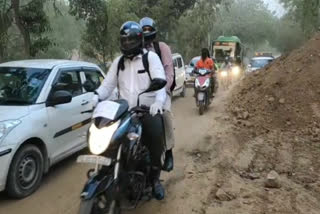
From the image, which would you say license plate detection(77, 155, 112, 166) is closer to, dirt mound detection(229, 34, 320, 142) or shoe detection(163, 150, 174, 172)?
shoe detection(163, 150, 174, 172)

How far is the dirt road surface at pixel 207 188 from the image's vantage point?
4777mm

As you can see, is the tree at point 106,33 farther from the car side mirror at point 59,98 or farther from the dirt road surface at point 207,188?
the car side mirror at point 59,98

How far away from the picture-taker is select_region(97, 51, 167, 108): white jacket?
434cm

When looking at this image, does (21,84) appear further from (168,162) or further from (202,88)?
(202,88)

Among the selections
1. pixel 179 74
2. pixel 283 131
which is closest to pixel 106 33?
pixel 179 74

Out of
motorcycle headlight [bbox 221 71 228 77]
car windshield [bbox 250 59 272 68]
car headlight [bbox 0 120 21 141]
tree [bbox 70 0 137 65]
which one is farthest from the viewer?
car windshield [bbox 250 59 272 68]

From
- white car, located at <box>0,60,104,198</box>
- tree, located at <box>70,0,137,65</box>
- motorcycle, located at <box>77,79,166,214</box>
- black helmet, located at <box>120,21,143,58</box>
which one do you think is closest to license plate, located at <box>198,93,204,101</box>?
white car, located at <box>0,60,104,198</box>

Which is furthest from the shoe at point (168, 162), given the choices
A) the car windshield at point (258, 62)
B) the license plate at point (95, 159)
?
the car windshield at point (258, 62)

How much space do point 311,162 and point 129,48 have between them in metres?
3.77

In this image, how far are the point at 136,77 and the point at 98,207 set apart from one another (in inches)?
58.8

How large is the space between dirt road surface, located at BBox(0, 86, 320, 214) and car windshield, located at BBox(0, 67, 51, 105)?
124 cm

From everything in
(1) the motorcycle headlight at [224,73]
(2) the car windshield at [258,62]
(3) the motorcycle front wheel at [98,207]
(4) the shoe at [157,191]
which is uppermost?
(3) the motorcycle front wheel at [98,207]

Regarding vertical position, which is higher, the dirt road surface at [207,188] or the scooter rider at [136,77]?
the scooter rider at [136,77]

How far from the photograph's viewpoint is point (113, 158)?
3754 mm
